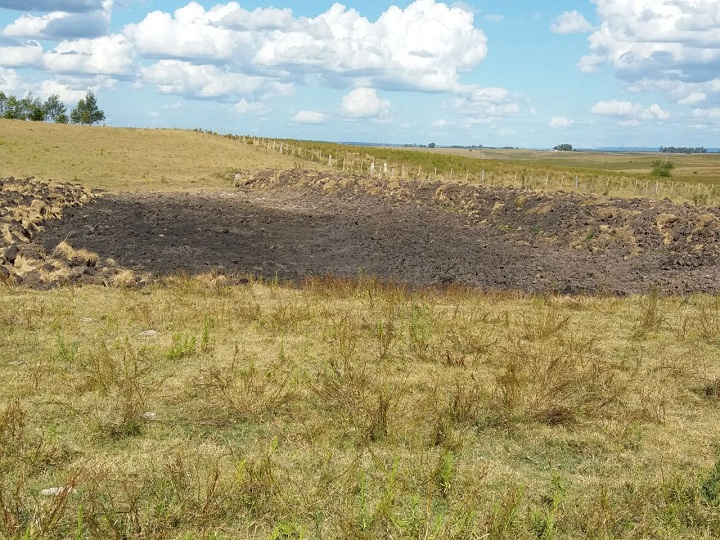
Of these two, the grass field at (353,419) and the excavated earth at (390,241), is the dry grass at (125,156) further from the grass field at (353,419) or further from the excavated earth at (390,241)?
the grass field at (353,419)

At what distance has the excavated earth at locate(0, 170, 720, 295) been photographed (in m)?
14.1

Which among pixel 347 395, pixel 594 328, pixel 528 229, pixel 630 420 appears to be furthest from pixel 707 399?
pixel 528 229

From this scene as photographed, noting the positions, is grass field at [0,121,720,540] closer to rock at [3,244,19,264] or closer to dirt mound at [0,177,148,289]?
dirt mound at [0,177,148,289]

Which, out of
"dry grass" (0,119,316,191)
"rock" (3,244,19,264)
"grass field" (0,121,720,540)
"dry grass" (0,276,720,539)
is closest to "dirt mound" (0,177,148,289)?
"rock" (3,244,19,264)

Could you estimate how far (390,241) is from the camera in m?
18.5

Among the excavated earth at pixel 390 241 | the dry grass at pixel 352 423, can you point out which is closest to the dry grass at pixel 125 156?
the excavated earth at pixel 390 241

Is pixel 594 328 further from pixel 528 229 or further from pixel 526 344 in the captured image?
pixel 528 229

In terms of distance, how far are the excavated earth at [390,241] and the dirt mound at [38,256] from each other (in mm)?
39

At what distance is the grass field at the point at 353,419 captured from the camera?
4504 mm

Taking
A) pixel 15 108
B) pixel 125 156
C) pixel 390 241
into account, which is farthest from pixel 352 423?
pixel 15 108

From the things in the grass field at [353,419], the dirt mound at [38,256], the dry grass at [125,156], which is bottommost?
the grass field at [353,419]

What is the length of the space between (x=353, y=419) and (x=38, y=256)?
10.0 m

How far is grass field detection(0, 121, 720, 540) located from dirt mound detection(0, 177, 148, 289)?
115cm

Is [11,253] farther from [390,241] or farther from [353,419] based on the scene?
[353,419]
